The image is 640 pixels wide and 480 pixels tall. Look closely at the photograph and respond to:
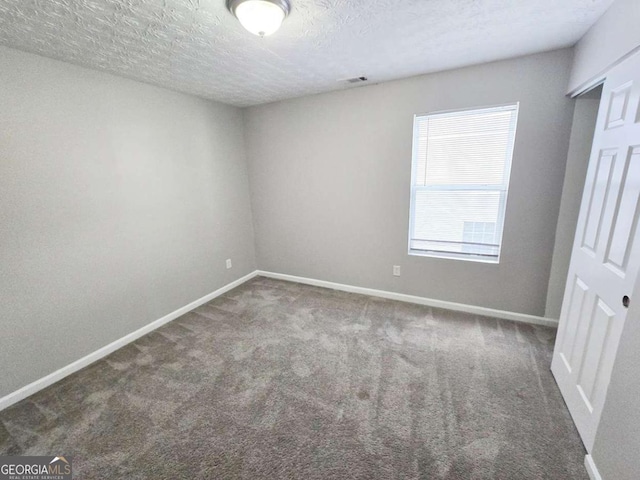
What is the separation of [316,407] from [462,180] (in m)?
2.47

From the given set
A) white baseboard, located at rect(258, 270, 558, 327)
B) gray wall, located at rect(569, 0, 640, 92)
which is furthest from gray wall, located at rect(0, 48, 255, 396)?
gray wall, located at rect(569, 0, 640, 92)

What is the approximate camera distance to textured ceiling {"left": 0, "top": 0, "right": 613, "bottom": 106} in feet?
4.73

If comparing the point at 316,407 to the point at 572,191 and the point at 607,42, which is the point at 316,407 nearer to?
the point at 572,191

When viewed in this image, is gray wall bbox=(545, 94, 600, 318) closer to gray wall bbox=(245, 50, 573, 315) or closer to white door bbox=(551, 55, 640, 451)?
gray wall bbox=(245, 50, 573, 315)

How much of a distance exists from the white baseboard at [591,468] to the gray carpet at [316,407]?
0.04m

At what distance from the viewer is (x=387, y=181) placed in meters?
3.00

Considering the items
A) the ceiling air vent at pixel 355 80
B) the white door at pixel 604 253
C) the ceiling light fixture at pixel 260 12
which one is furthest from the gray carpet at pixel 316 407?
the ceiling air vent at pixel 355 80

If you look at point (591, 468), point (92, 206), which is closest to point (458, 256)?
point (591, 468)

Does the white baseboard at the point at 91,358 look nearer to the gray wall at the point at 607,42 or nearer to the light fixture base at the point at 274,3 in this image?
the light fixture base at the point at 274,3

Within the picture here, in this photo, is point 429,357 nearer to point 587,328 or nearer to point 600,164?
point 587,328

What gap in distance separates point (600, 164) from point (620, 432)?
141cm

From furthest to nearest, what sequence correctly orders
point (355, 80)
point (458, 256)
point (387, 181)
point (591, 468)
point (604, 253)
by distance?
point (387, 181), point (458, 256), point (355, 80), point (604, 253), point (591, 468)

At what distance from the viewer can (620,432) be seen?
3.84ft

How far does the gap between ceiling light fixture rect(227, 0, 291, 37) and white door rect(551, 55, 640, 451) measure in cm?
179
